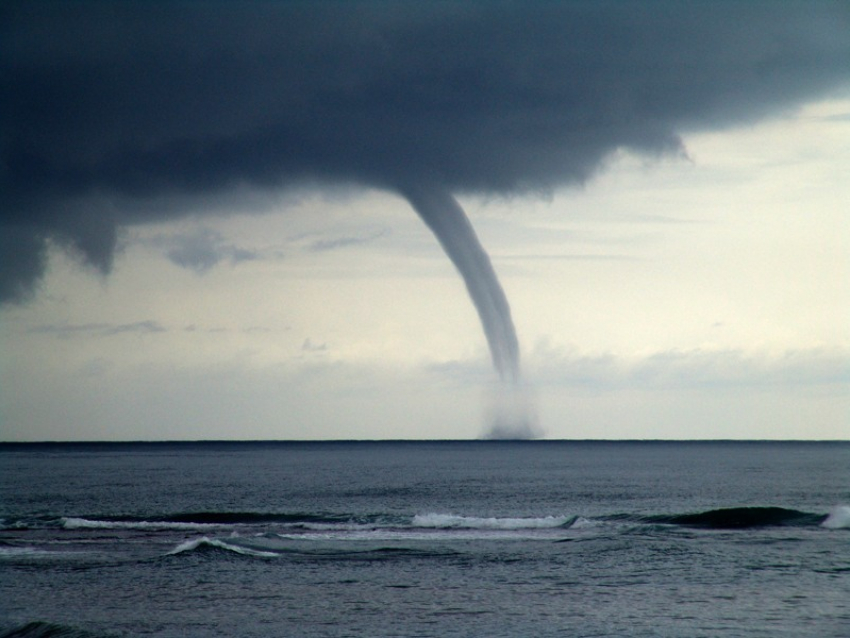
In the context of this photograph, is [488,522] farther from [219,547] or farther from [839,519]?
[839,519]

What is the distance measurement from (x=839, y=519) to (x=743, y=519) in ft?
18.6

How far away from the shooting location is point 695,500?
80.1 metres

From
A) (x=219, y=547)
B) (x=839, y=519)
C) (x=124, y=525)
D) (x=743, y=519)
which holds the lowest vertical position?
(x=124, y=525)

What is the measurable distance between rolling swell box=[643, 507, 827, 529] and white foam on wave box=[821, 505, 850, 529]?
1375 mm

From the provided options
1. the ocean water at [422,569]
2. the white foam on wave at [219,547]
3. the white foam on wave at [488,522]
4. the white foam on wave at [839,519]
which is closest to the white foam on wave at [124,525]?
the ocean water at [422,569]

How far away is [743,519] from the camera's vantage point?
5909cm

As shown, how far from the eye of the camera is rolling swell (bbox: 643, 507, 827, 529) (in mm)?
57469

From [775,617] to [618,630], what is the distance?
570 centimetres

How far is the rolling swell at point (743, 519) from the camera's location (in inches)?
2263

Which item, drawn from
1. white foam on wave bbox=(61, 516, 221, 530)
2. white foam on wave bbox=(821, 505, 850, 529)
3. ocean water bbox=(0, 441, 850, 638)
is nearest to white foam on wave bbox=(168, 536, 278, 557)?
ocean water bbox=(0, 441, 850, 638)

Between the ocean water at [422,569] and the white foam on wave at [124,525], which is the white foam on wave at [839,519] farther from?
the white foam on wave at [124,525]

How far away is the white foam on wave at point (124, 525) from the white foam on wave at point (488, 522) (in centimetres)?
1311

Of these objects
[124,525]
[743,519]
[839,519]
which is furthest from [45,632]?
[839,519]

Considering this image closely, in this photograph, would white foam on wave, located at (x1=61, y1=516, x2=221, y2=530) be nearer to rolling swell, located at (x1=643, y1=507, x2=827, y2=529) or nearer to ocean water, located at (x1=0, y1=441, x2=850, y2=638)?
ocean water, located at (x1=0, y1=441, x2=850, y2=638)
